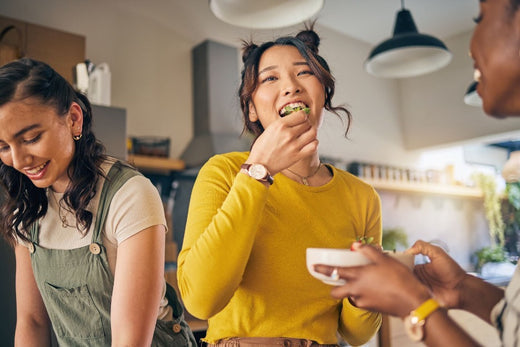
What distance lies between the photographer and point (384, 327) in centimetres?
395

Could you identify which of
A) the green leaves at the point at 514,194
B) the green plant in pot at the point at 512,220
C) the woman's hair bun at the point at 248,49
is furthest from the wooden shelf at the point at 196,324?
the green leaves at the point at 514,194

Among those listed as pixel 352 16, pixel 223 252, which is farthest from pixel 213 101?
pixel 223 252

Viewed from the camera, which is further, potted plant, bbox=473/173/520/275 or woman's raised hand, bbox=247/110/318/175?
potted plant, bbox=473/173/520/275

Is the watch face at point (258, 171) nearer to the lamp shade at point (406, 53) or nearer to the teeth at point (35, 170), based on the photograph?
the teeth at point (35, 170)

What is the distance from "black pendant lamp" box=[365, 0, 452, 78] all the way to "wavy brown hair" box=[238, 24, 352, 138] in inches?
69.8

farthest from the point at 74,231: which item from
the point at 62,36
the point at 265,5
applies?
the point at 62,36

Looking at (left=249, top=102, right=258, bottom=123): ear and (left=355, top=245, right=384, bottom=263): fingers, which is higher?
(left=249, top=102, right=258, bottom=123): ear

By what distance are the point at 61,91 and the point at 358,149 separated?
441cm

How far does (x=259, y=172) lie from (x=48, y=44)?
2243 mm

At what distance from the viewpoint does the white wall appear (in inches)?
143

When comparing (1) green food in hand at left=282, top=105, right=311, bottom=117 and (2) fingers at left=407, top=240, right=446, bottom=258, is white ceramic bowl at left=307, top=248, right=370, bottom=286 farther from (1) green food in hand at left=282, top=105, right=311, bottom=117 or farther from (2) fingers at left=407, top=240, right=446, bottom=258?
(1) green food in hand at left=282, top=105, right=311, bottom=117

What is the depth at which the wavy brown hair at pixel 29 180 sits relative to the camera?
3.74ft

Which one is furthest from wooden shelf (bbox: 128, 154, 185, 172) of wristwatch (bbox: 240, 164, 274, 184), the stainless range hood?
wristwatch (bbox: 240, 164, 274, 184)

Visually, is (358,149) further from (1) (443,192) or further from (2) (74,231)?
(2) (74,231)
